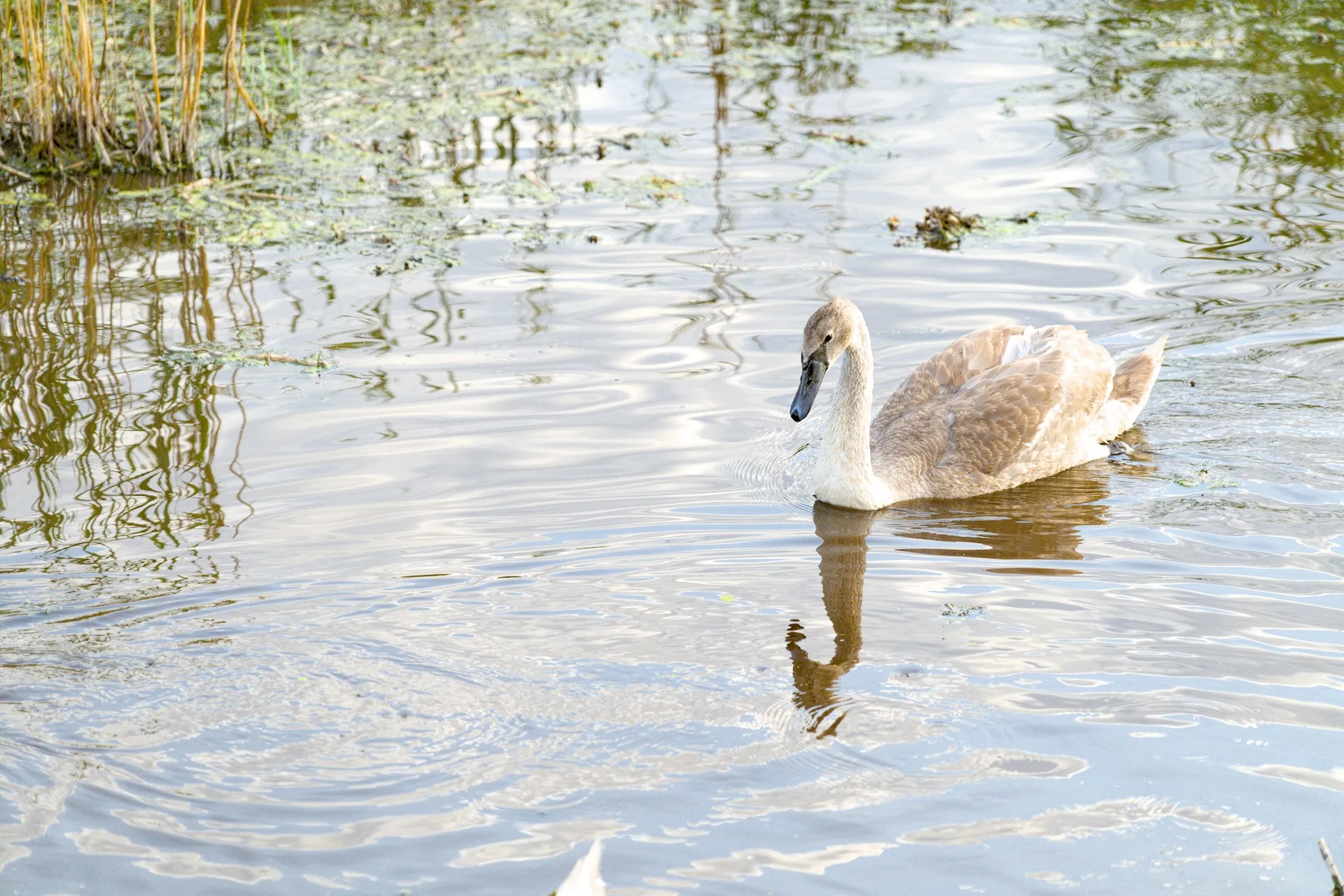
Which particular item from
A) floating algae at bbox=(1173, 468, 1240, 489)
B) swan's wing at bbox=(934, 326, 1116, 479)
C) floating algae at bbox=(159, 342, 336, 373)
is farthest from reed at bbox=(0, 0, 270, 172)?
floating algae at bbox=(1173, 468, 1240, 489)

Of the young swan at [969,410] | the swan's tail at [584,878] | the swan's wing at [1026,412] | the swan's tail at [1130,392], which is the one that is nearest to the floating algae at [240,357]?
the young swan at [969,410]

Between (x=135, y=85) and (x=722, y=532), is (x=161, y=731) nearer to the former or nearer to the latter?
(x=722, y=532)

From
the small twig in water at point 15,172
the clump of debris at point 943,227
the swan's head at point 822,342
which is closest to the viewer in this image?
the swan's head at point 822,342

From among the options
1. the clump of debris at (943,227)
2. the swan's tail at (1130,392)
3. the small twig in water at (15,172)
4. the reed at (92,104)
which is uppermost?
the reed at (92,104)

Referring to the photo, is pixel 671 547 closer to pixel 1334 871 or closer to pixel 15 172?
pixel 1334 871

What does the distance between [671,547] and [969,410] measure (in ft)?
6.86

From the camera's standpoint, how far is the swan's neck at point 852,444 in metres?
7.21

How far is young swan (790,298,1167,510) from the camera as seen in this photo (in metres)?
7.25

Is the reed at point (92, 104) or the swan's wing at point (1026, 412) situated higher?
the reed at point (92, 104)

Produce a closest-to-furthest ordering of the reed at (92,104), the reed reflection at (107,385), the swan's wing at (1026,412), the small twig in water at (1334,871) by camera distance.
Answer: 1. the small twig in water at (1334,871)
2. the reed reflection at (107,385)
3. the swan's wing at (1026,412)
4. the reed at (92,104)

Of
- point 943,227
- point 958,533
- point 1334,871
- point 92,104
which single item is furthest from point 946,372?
point 92,104

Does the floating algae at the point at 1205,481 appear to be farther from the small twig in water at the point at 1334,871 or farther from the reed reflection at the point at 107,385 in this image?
the reed reflection at the point at 107,385

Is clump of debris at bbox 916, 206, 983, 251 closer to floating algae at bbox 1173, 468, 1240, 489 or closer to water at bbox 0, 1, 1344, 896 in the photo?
water at bbox 0, 1, 1344, 896

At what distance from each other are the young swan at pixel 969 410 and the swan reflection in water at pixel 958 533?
0.34 feet
